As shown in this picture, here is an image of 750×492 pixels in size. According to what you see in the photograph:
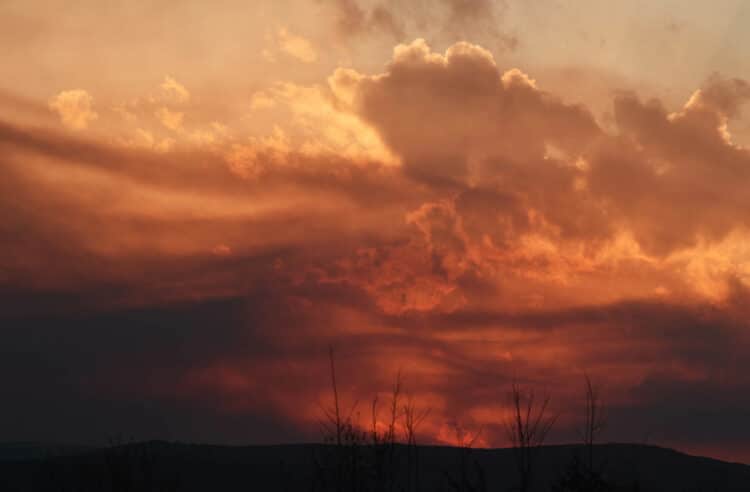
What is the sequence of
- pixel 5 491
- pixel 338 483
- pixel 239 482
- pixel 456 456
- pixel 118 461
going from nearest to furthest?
pixel 338 483 → pixel 118 461 → pixel 5 491 → pixel 239 482 → pixel 456 456

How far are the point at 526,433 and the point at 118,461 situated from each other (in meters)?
11.5

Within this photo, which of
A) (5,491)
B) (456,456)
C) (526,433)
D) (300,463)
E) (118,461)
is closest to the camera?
(526,433)

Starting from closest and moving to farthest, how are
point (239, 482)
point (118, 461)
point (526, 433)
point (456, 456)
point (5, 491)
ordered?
point (526, 433) → point (118, 461) → point (5, 491) → point (239, 482) → point (456, 456)

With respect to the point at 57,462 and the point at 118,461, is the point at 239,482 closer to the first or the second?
the point at 57,462

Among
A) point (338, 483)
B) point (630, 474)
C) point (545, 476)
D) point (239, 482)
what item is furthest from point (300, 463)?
point (338, 483)

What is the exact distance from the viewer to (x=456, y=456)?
151 feet

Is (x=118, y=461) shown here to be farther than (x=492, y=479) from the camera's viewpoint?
No

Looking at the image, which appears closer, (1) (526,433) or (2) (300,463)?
(1) (526,433)

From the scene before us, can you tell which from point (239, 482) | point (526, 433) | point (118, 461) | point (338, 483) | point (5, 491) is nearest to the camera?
point (526, 433)

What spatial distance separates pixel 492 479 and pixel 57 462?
727 inches

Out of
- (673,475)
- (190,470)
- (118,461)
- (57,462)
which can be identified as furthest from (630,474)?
(118,461)

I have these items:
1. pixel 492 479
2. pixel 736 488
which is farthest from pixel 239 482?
pixel 736 488

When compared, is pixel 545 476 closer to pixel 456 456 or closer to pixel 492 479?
pixel 492 479

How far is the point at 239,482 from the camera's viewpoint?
132ft
